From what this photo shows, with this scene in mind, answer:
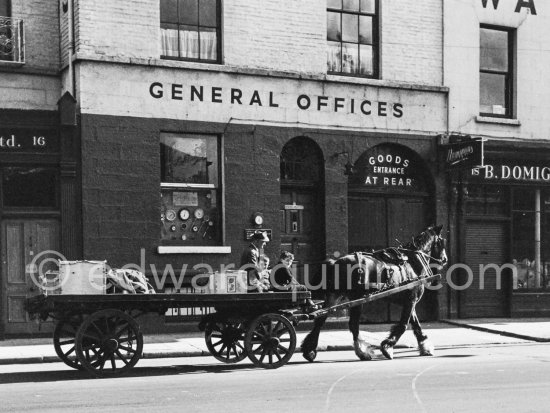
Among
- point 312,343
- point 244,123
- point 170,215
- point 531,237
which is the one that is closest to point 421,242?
point 312,343

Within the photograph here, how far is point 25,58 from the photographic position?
1650 centimetres

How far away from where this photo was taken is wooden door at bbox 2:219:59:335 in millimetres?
15977

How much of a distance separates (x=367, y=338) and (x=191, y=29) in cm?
707

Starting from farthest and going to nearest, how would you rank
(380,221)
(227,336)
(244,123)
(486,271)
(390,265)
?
(486,271), (380,221), (244,123), (390,265), (227,336)

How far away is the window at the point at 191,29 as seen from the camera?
17094 millimetres

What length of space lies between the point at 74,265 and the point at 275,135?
7.48 m

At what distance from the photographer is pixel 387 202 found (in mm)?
19172

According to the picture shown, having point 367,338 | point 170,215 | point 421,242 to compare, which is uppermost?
point 170,215

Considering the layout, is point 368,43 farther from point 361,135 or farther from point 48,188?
point 48,188

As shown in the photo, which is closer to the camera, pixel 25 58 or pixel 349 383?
pixel 349 383

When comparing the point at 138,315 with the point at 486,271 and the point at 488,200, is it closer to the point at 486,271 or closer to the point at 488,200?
the point at 486,271

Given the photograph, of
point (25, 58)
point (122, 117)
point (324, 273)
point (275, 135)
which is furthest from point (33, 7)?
point (324, 273)

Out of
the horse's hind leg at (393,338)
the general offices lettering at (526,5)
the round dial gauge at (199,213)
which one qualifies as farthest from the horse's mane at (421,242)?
the general offices lettering at (526,5)

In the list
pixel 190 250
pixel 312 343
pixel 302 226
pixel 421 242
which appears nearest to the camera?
pixel 312 343
